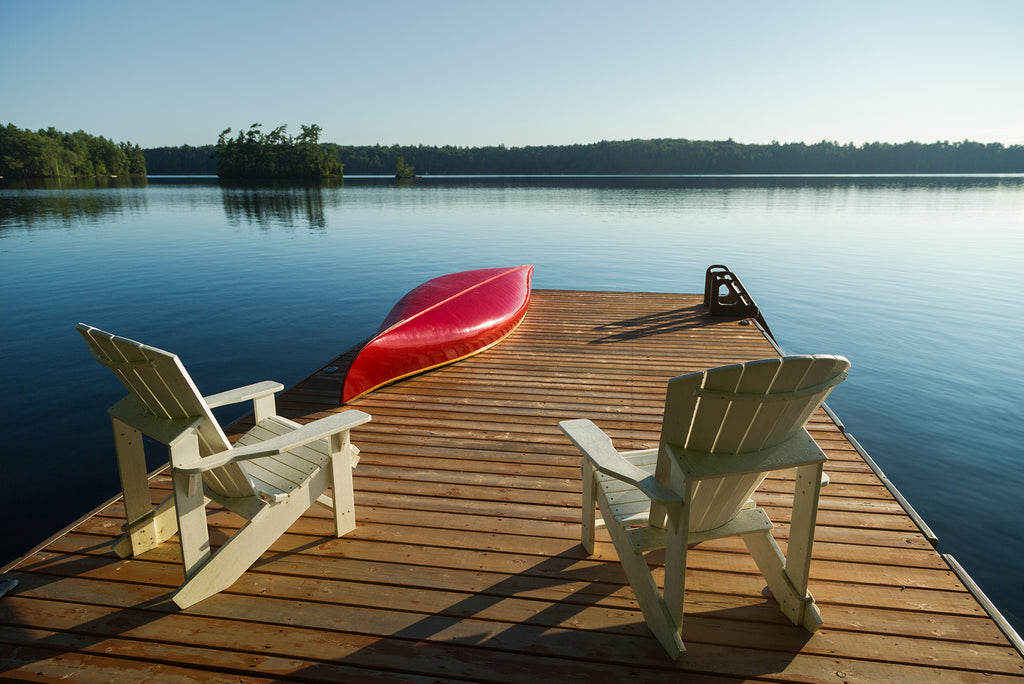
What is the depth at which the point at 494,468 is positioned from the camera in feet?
12.6

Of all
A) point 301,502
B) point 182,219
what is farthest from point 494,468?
point 182,219

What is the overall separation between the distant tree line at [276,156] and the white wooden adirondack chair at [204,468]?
93.1 meters

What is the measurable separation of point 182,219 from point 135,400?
31938mm

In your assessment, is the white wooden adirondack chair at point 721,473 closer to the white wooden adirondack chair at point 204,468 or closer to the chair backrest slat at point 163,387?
the white wooden adirondack chair at point 204,468

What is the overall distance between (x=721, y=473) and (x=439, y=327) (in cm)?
442

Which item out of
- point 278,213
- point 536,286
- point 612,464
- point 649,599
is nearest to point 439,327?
point 612,464

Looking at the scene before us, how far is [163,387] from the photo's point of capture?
2412 millimetres

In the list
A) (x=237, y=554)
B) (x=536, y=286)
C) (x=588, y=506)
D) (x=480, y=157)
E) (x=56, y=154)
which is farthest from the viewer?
(x=480, y=157)

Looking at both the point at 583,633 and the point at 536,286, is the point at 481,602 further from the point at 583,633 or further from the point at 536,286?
the point at 536,286

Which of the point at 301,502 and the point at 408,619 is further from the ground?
the point at 301,502

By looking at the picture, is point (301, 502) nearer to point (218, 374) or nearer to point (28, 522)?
point (28, 522)

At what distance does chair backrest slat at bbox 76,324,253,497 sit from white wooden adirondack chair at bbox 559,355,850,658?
5.00 ft

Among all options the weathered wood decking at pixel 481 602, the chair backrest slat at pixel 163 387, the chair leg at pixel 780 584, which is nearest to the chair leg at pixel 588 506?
the weathered wood decking at pixel 481 602

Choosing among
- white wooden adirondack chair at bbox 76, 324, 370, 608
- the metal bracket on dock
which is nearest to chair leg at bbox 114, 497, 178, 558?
white wooden adirondack chair at bbox 76, 324, 370, 608
